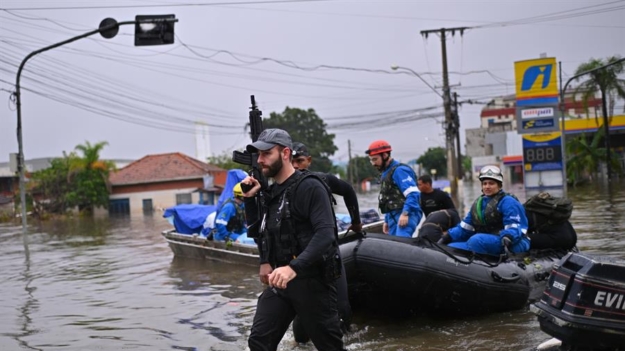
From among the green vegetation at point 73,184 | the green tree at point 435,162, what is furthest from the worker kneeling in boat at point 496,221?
the green tree at point 435,162

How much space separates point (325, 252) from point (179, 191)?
2206 inches

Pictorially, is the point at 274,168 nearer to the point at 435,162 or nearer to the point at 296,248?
the point at 296,248

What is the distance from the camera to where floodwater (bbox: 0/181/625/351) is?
23.7 ft

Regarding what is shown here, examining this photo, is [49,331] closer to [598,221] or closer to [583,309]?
[583,309]

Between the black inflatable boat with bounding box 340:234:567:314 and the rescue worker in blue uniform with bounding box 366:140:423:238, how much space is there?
751 millimetres

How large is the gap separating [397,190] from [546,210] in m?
1.75

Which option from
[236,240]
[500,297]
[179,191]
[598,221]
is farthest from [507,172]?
[500,297]

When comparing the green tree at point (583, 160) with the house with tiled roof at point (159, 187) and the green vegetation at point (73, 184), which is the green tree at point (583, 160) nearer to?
the house with tiled roof at point (159, 187)

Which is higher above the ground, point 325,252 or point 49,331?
point 325,252

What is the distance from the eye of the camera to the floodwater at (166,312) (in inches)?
285

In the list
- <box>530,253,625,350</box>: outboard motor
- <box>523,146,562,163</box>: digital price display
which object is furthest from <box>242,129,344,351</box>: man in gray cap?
<box>523,146,562,163</box>: digital price display

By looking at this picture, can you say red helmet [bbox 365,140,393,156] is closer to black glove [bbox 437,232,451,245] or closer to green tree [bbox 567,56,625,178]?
black glove [bbox 437,232,451,245]

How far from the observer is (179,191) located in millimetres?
59438

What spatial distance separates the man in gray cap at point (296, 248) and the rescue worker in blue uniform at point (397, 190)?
3671mm
